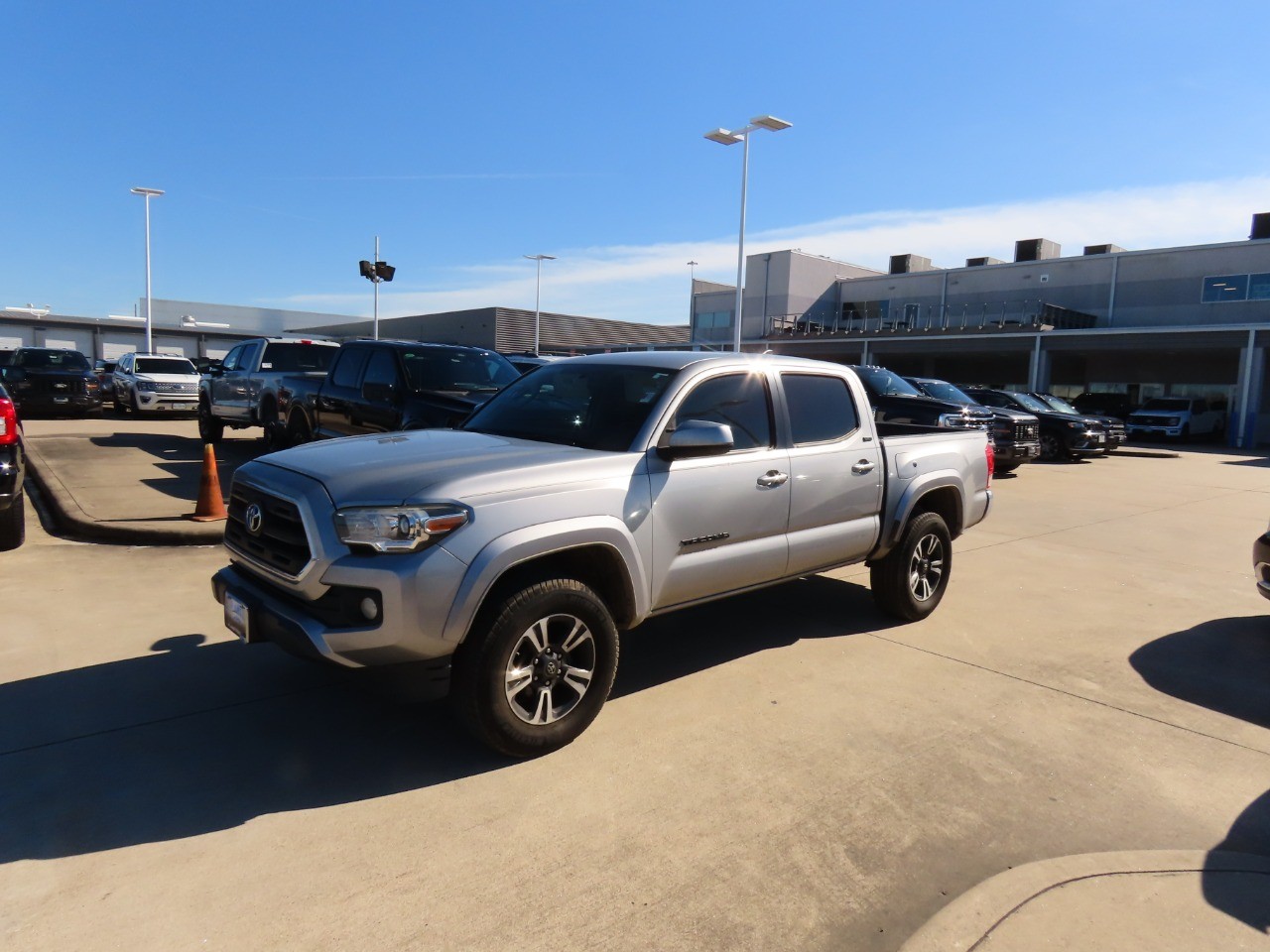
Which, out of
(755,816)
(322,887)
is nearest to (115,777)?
(322,887)

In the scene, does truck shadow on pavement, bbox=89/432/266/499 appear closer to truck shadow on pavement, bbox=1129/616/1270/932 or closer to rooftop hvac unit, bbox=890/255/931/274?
truck shadow on pavement, bbox=1129/616/1270/932

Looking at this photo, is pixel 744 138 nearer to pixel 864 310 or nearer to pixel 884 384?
pixel 884 384

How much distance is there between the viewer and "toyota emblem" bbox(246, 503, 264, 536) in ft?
12.5

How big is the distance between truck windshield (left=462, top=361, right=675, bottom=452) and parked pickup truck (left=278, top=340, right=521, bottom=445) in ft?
10.8

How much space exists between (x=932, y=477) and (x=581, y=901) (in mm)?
4139

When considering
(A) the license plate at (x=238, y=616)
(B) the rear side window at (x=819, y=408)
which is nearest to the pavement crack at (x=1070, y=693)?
(B) the rear side window at (x=819, y=408)

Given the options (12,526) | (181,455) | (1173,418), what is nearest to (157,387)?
(181,455)

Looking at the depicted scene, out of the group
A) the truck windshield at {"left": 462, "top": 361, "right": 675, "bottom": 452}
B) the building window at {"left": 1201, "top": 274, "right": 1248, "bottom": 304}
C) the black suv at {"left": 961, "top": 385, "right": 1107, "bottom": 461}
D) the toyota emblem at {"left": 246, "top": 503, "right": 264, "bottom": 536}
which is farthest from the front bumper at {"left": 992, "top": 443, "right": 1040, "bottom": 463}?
the building window at {"left": 1201, "top": 274, "right": 1248, "bottom": 304}

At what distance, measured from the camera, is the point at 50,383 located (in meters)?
19.9

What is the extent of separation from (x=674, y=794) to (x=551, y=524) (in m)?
1.25

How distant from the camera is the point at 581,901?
2.76 m

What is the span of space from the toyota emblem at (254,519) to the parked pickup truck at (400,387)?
434 cm

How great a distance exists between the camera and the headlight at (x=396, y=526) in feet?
10.9

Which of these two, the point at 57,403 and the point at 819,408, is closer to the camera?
the point at 819,408
